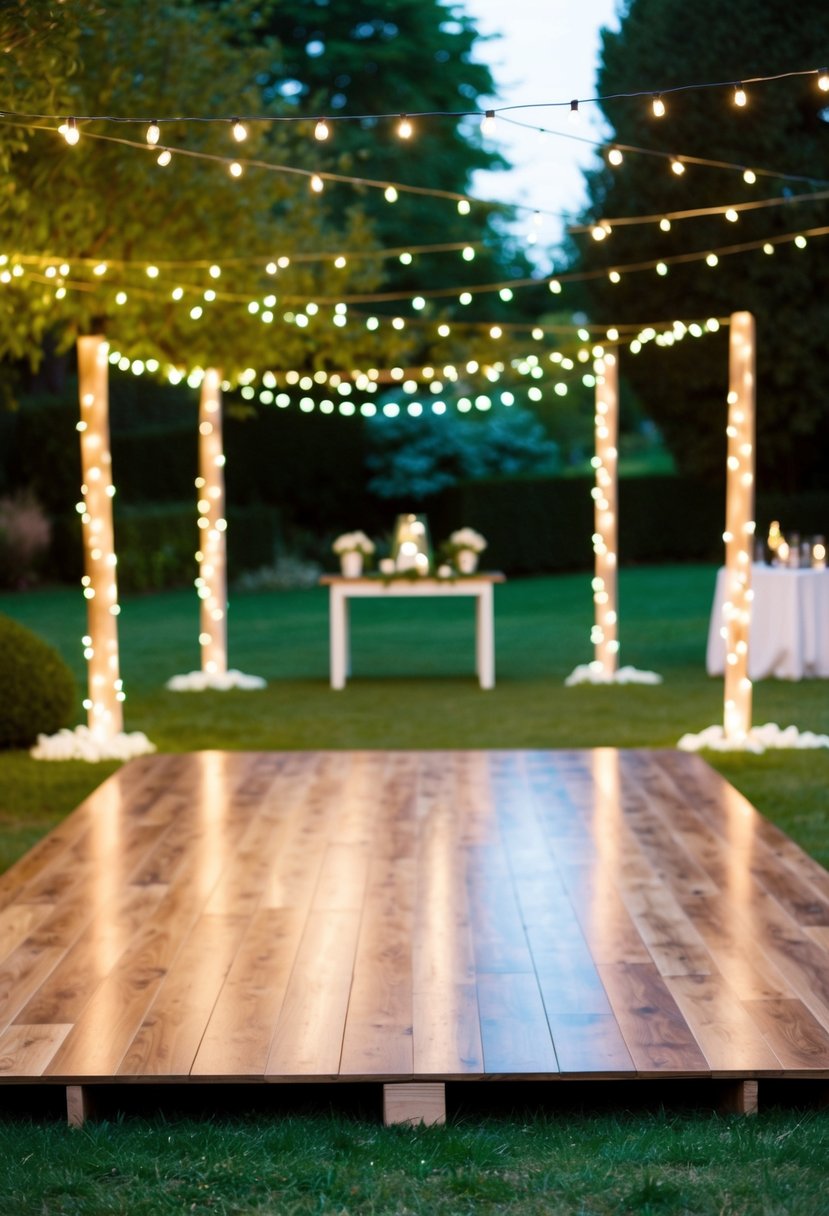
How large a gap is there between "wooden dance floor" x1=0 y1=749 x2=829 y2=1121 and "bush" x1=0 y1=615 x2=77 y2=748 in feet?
5.39

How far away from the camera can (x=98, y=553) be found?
24.8 feet

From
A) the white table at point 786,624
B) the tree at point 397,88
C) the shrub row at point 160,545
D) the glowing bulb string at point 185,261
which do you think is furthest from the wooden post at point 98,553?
the tree at point 397,88

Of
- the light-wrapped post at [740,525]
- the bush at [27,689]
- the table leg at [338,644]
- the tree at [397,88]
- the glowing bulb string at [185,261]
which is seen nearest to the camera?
the glowing bulb string at [185,261]

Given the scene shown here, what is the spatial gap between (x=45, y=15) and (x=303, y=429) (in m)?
14.2

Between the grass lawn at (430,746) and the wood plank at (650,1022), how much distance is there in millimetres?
121

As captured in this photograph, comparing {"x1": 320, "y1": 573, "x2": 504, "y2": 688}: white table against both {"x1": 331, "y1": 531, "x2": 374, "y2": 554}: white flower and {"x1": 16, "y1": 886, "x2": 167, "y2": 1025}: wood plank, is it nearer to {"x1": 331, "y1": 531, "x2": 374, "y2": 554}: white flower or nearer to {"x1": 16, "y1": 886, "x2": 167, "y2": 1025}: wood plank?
{"x1": 331, "y1": 531, "x2": 374, "y2": 554}: white flower

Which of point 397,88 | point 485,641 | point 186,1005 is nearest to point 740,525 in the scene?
point 485,641

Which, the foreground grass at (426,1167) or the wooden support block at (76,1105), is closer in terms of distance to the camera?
the foreground grass at (426,1167)

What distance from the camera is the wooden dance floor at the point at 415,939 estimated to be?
321 centimetres

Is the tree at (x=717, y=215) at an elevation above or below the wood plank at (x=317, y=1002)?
above

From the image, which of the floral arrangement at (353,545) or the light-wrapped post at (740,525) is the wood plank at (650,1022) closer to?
the light-wrapped post at (740,525)

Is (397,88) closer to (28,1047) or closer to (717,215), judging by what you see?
(717,215)

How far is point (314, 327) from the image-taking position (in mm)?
9602

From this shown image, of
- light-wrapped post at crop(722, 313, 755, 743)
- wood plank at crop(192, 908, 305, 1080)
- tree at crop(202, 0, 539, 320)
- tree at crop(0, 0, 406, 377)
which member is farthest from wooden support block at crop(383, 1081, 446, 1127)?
tree at crop(202, 0, 539, 320)
